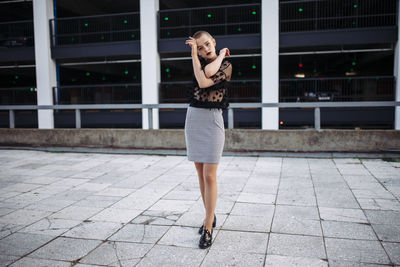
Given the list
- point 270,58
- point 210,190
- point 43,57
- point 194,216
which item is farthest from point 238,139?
point 43,57

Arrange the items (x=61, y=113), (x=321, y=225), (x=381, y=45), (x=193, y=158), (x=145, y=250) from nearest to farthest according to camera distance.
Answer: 1. (x=145, y=250)
2. (x=193, y=158)
3. (x=321, y=225)
4. (x=381, y=45)
5. (x=61, y=113)

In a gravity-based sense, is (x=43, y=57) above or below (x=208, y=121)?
above

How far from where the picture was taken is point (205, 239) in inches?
109

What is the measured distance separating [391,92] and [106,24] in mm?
16702

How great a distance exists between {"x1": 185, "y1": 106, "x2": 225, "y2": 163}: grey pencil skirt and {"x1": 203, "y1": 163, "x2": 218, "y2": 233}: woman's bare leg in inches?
2.5

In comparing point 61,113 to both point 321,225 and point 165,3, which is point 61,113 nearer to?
point 165,3

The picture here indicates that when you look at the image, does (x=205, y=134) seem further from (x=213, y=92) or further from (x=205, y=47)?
(x=205, y=47)

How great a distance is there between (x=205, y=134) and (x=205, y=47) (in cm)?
74

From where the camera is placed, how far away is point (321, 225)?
323 centimetres

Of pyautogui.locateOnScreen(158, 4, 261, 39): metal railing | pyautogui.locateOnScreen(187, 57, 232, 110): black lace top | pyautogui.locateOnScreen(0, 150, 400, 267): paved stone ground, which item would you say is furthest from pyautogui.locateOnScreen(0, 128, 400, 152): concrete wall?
pyautogui.locateOnScreen(158, 4, 261, 39): metal railing

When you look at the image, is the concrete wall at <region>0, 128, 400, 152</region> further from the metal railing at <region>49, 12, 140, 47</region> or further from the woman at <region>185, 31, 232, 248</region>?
the metal railing at <region>49, 12, 140, 47</region>

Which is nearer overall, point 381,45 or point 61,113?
point 381,45

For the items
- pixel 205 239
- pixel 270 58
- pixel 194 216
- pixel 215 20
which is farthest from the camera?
pixel 215 20

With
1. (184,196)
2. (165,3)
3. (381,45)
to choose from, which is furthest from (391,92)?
(184,196)
